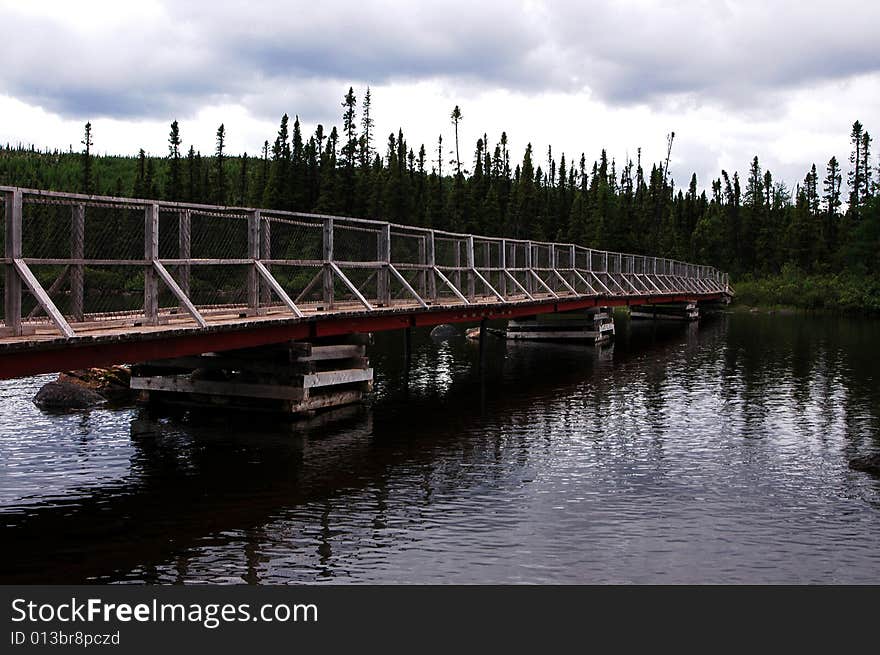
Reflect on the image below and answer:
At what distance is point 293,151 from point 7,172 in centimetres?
7444

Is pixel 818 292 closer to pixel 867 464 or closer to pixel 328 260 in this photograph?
pixel 867 464

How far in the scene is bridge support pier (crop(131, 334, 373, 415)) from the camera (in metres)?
22.0

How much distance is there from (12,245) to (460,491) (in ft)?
27.6

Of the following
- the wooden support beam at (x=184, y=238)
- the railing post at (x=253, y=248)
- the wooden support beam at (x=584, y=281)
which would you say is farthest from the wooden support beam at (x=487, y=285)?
the wooden support beam at (x=184, y=238)

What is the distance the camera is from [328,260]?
22.1 m

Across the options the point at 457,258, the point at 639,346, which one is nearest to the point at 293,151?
the point at 639,346

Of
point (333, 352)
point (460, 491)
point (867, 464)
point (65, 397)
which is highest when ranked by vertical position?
point (333, 352)

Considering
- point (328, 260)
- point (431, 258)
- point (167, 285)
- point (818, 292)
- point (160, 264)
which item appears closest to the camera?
point (160, 264)

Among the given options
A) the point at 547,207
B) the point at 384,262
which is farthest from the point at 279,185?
the point at 384,262

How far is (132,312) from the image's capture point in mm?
17219

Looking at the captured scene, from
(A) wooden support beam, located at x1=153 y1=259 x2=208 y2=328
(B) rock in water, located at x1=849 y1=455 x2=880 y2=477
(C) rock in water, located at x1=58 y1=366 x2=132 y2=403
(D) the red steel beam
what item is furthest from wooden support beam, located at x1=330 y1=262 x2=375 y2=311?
(B) rock in water, located at x1=849 y1=455 x2=880 y2=477

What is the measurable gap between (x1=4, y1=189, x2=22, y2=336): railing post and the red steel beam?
2.56ft

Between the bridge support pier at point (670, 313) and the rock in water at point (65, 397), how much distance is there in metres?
51.3

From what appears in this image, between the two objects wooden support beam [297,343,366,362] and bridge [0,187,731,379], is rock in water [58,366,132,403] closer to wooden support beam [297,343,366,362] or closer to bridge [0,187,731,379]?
bridge [0,187,731,379]
